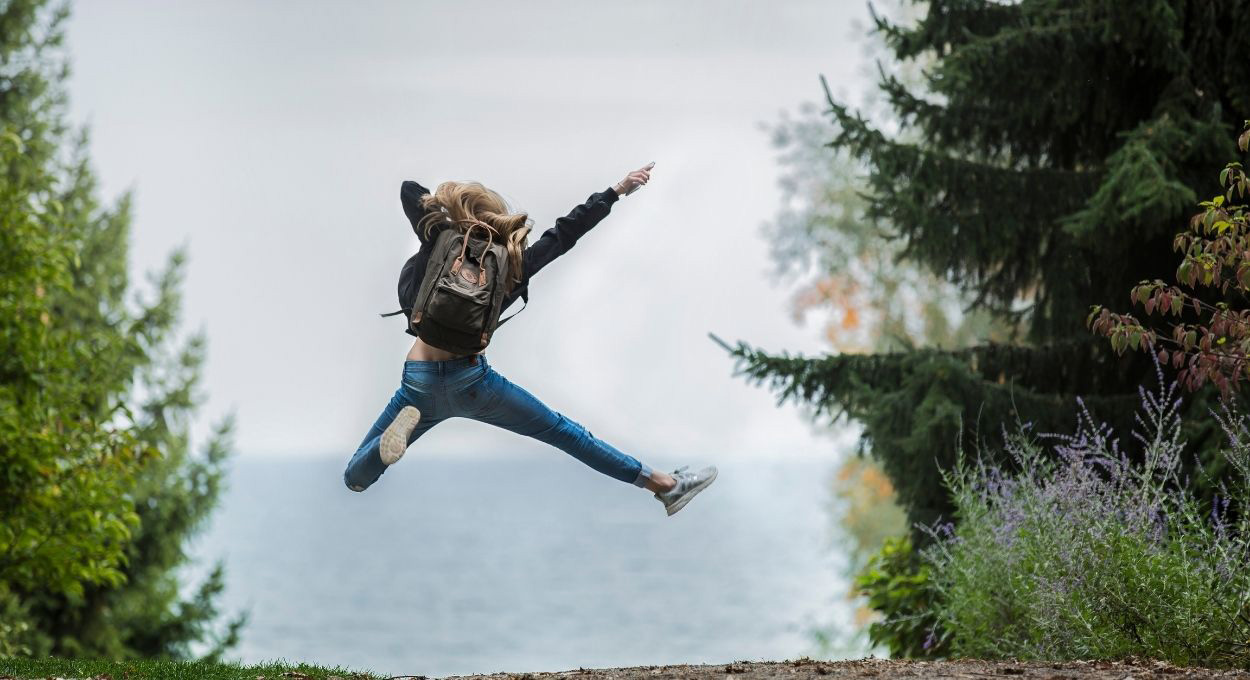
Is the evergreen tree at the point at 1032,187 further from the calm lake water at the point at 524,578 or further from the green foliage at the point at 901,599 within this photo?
the calm lake water at the point at 524,578

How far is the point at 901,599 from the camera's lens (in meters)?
8.66

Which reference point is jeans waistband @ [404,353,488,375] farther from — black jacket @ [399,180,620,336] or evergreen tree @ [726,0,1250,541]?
evergreen tree @ [726,0,1250,541]

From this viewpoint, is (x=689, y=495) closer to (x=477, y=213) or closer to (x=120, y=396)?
(x=477, y=213)

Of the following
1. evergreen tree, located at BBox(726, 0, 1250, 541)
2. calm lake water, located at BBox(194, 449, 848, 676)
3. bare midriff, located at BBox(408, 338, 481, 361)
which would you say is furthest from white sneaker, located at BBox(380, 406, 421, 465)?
calm lake water, located at BBox(194, 449, 848, 676)

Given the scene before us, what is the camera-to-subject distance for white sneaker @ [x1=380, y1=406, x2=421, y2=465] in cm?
536

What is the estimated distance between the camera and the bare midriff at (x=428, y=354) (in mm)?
5582

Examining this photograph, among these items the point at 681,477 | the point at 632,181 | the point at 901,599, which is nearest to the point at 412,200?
the point at 632,181

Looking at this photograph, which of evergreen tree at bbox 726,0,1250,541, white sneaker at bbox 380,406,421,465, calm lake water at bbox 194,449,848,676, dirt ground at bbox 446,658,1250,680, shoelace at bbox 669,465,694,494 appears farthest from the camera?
calm lake water at bbox 194,449,848,676

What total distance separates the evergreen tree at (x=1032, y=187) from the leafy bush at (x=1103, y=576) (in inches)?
53.6

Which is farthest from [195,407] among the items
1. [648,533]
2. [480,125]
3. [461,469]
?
[461,469]

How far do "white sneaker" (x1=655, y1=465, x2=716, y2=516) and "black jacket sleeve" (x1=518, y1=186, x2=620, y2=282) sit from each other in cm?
128

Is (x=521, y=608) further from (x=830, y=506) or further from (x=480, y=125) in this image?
(x=830, y=506)

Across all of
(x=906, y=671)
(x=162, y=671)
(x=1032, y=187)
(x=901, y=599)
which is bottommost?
(x=906, y=671)

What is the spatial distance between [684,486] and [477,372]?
1272mm
